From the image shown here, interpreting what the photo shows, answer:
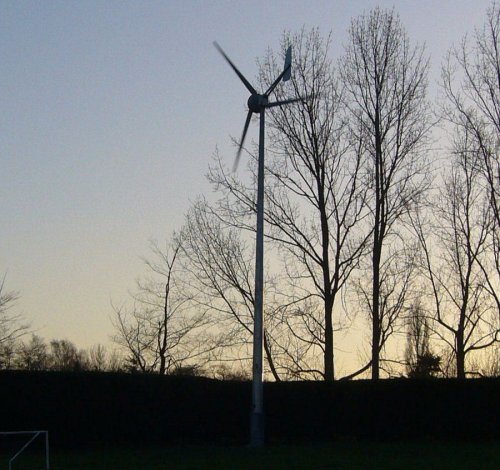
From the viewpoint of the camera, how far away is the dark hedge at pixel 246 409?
25.1 m

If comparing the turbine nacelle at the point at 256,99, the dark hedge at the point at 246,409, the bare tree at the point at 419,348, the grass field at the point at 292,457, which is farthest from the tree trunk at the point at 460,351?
the turbine nacelle at the point at 256,99

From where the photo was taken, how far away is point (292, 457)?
785 inches

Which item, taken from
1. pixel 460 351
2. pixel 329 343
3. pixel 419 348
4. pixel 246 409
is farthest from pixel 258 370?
pixel 419 348

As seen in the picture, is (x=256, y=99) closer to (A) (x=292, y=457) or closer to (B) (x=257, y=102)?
(B) (x=257, y=102)

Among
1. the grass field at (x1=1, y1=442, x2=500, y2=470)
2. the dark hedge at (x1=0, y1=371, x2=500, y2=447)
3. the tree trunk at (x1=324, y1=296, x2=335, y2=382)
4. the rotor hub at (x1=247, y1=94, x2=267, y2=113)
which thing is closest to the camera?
the grass field at (x1=1, y1=442, x2=500, y2=470)

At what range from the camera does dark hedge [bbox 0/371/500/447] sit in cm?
2514

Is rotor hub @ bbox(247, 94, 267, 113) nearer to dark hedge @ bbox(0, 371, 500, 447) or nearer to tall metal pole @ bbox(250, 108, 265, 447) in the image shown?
tall metal pole @ bbox(250, 108, 265, 447)

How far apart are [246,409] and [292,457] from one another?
660 centimetres

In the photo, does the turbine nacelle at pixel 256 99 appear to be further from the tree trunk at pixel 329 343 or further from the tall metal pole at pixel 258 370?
the tree trunk at pixel 329 343

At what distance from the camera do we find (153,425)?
1015 inches

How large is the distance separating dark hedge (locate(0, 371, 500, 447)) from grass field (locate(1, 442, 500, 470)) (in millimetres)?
1509

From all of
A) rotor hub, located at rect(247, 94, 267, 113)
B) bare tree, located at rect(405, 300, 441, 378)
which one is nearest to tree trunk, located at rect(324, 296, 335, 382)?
bare tree, located at rect(405, 300, 441, 378)

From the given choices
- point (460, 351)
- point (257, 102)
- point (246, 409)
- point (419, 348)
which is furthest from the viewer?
point (419, 348)

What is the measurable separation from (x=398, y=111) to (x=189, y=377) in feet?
43.0
